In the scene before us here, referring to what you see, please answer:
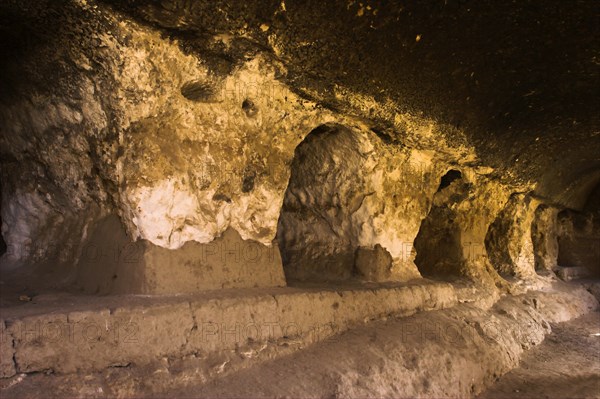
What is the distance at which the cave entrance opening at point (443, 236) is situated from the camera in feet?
19.0

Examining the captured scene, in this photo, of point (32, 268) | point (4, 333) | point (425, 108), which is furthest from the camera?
point (425, 108)

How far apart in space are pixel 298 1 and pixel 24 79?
1618 millimetres

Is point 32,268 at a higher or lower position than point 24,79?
lower

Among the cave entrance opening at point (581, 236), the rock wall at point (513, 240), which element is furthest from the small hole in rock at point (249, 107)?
the cave entrance opening at point (581, 236)

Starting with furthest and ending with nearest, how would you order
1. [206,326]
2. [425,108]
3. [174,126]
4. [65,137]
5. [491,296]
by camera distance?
[491,296] < [425,108] < [65,137] < [174,126] < [206,326]

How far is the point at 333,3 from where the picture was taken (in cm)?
263

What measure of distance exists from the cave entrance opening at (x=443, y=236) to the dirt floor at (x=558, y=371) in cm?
120

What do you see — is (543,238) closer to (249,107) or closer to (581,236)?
(581,236)

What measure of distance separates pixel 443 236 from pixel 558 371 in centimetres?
206

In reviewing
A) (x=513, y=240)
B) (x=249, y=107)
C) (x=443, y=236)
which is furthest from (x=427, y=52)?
(x=513, y=240)

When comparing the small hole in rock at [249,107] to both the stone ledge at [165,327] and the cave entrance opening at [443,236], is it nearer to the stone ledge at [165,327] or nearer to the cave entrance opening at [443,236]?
the stone ledge at [165,327]

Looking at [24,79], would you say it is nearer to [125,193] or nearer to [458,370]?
[125,193]

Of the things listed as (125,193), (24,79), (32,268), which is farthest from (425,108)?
(32,268)

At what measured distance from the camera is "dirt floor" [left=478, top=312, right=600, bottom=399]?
12.5 ft
